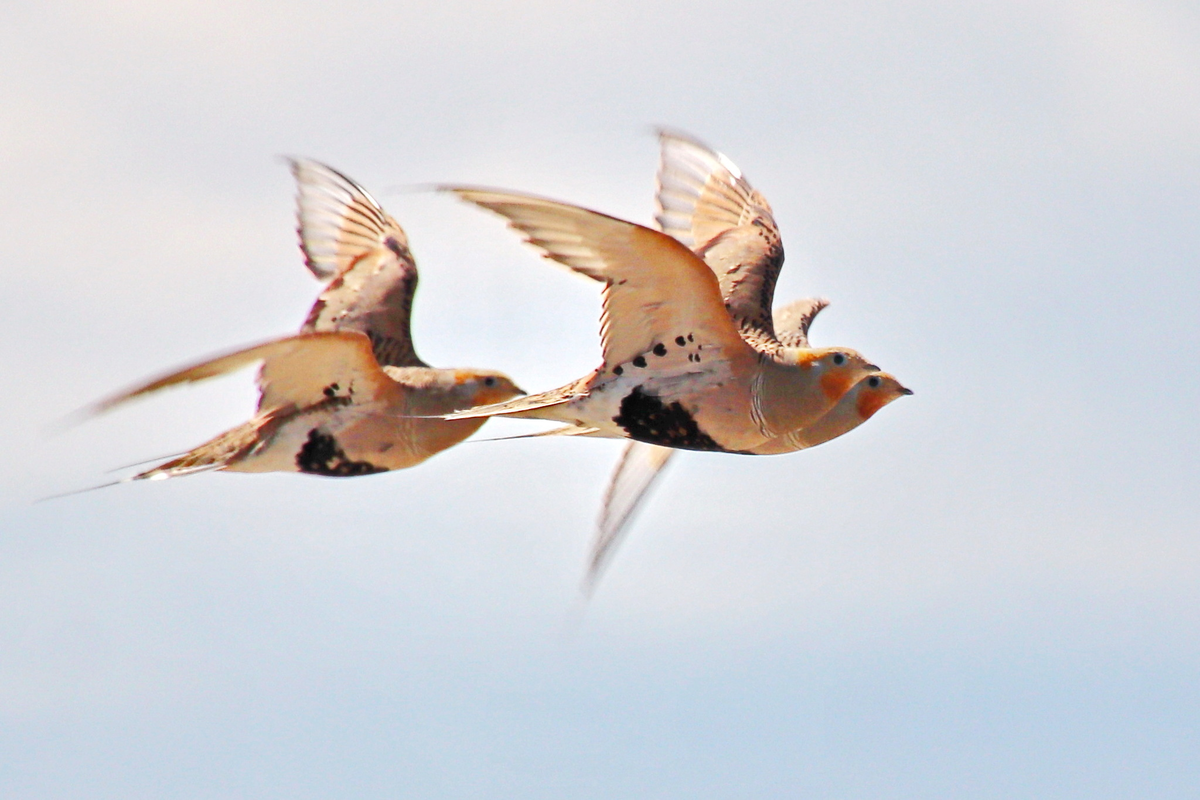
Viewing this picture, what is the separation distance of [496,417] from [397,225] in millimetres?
5339

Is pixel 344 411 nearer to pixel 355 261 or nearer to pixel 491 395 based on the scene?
pixel 491 395

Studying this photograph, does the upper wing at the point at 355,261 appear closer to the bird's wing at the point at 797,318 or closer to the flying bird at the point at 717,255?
the flying bird at the point at 717,255

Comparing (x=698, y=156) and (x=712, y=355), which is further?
(x=698, y=156)

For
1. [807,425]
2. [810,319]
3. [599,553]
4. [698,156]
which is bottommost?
[599,553]

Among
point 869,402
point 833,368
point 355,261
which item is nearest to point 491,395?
point 355,261

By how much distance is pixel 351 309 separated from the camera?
19.8 metres

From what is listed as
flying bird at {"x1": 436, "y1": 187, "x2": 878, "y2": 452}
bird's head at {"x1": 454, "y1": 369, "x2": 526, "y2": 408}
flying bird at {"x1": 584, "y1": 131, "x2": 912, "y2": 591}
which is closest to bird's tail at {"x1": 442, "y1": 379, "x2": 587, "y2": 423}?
flying bird at {"x1": 436, "y1": 187, "x2": 878, "y2": 452}

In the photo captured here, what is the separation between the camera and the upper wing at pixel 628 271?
46.5ft

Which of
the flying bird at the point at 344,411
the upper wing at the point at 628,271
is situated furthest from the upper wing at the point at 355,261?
the upper wing at the point at 628,271

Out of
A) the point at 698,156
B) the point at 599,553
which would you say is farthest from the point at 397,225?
the point at 599,553

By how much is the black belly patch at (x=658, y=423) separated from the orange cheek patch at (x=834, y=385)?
1.01 metres

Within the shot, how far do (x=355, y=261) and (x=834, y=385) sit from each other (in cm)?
659

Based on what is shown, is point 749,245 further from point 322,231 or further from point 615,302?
point 322,231

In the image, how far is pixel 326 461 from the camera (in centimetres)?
1831
